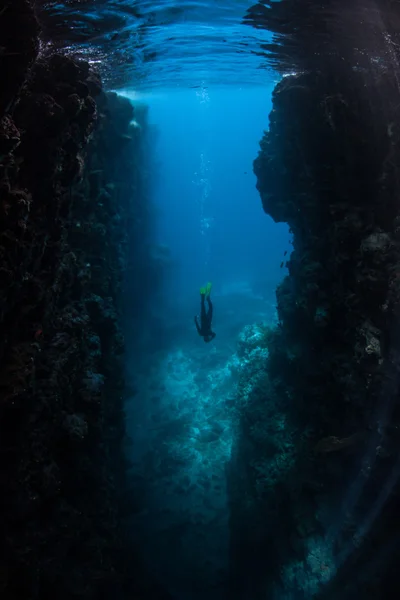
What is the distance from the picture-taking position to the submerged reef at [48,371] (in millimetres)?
5234

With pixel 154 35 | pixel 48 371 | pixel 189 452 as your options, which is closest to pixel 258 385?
pixel 189 452

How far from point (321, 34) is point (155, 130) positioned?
1070 inches

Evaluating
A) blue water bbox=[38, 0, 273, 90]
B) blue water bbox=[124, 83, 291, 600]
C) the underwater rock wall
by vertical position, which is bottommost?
blue water bbox=[124, 83, 291, 600]

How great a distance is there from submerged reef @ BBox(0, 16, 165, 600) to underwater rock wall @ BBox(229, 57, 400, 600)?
4093 mm

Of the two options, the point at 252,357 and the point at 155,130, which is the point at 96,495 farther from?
the point at 155,130

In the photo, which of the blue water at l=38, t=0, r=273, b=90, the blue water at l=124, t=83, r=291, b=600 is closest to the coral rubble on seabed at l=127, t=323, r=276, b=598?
the blue water at l=124, t=83, r=291, b=600

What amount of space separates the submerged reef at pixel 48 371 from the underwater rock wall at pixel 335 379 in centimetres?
409

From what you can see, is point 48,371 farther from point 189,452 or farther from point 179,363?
point 179,363

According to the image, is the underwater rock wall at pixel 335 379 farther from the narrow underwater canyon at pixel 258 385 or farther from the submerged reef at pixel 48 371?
the submerged reef at pixel 48 371

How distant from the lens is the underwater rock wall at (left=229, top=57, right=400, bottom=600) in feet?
23.6

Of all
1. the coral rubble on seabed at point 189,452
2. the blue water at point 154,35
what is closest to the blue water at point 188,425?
the coral rubble on seabed at point 189,452

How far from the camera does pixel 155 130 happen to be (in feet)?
115

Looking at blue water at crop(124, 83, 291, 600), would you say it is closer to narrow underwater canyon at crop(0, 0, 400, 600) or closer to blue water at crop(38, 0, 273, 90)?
narrow underwater canyon at crop(0, 0, 400, 600)

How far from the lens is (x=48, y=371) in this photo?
6.84 meters
